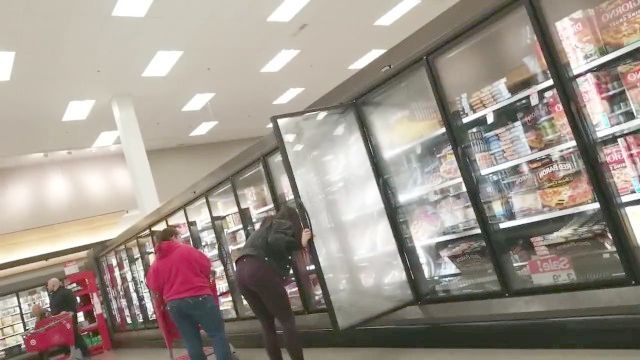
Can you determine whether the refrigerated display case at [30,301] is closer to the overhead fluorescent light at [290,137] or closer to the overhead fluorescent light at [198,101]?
the overhead fluorescent light at [198,101]

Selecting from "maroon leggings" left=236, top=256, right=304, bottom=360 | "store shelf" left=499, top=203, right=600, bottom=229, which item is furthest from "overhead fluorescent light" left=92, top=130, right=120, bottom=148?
"store shelf" left=499, top=203, right=600, bottom=229

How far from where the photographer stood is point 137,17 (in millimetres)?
7492

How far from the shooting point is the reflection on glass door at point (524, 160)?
341 cm

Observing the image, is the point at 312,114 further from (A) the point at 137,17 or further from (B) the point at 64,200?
(B) the point at 64,200

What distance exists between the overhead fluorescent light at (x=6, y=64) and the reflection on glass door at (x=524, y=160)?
6.78 m

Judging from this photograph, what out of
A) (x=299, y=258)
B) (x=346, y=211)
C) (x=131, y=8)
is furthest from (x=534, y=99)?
(x=131, y=8)

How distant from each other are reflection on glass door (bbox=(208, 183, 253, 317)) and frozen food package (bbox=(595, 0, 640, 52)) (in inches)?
187

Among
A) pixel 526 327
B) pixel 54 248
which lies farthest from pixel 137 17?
pixel 54 248

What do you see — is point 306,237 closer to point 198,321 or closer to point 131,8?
point 198,321

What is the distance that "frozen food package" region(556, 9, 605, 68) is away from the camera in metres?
3.09

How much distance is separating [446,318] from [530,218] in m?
0.95

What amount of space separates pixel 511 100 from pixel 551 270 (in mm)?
1220

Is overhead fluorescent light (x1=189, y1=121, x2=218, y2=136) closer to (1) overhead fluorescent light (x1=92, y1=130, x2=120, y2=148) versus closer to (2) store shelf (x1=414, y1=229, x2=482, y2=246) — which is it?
(1) overhead fluorescent light (x1=92, y1=130, x2=120, y2=148)

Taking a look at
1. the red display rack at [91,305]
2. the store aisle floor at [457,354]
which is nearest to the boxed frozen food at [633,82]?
the store aisle floor at [457,354]
